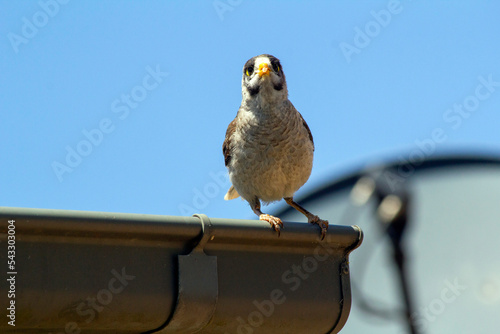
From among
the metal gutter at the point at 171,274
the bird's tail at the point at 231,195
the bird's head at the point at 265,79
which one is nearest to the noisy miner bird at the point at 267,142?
the bird's head at the point at 265,79

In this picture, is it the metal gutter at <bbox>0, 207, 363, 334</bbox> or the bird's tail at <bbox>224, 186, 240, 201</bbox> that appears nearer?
the metal gutter at <bbox>0, 207, 363, 334</bbox>

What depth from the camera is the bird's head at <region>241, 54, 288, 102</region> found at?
5.43 meters

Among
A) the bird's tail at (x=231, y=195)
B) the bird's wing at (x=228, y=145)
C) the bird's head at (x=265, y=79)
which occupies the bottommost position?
the bird's tail at (x=231, y=195)

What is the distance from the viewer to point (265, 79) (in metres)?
5.43

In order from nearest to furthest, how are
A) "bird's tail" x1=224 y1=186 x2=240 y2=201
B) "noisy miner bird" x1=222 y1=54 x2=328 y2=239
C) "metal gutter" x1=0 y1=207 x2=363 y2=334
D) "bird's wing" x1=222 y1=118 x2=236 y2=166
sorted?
"metal gutter" x1=0 y1=207 x2=363 y2=334 → "noisy miner bird" x1=222 y1=54 x2=328 y2=239 → "bird's wing" x1=222 y1=118 x2=236 y2=166 → "bird's tail" x1=224 y1=186 x2=240 y2=201

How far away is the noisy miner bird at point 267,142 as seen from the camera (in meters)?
5.33

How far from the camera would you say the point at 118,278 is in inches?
81.4

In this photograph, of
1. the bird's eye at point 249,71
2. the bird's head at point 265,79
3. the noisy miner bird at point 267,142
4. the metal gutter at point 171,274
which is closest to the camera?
the metal gutter at point 171,274

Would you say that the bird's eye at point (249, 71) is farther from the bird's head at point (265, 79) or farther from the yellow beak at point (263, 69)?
the yellow beak at point (263, 69)

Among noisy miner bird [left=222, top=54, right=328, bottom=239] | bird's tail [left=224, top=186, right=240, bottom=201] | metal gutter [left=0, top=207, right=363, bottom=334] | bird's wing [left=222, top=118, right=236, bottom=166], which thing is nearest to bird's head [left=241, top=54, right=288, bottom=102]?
noisy miner bird [left=222, top=54, right=328, bottom=239]

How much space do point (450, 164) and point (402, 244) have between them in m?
1.05

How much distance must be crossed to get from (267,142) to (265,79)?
1.82 feet

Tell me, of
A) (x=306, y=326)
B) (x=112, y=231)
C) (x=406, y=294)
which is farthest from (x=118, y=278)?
(x=406, y=294)

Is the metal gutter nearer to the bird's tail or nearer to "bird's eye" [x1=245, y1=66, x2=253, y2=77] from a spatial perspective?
"bird's eye" [x1=245, y1=66, x2=253, y2=77]
